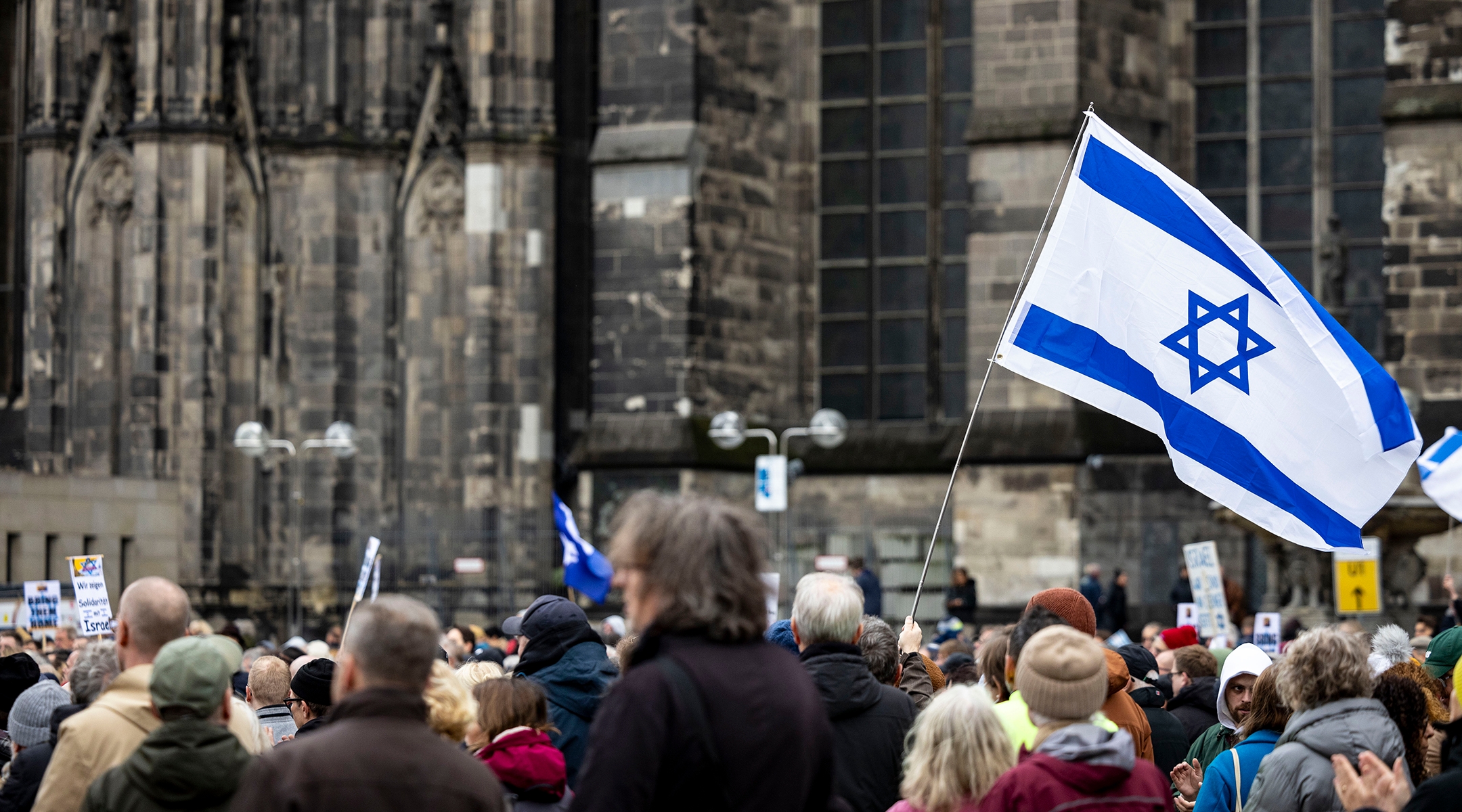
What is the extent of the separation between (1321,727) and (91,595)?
304 inches

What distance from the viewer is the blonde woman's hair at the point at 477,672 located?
6410mm

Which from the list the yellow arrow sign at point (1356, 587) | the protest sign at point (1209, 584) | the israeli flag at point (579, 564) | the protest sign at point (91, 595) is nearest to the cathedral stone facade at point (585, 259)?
the israeli flag at point (579, 564)

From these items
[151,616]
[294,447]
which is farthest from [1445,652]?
[294,447]

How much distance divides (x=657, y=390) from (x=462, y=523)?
8.78 ft

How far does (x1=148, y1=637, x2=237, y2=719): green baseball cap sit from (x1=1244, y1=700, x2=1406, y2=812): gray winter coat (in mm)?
2612

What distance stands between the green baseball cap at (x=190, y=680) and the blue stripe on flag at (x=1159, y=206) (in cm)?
455

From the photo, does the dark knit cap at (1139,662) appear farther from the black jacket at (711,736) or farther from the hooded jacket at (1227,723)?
the black jacket at (711,736)

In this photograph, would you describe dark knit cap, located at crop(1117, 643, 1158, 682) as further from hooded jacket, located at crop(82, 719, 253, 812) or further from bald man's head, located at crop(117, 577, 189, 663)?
hooded jacket, located at crop(82, 719, 253, 812)

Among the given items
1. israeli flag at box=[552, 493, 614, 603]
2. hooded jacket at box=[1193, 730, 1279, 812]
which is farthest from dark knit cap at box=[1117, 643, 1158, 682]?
israeli flag at box=[552, 493, 614, 603]

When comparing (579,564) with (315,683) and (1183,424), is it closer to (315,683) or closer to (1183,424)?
(1183,424)

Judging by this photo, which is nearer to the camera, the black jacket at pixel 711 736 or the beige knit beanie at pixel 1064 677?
the black jacket at pixel 711 736

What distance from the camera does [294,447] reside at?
73.1ft

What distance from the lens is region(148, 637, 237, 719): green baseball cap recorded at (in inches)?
176

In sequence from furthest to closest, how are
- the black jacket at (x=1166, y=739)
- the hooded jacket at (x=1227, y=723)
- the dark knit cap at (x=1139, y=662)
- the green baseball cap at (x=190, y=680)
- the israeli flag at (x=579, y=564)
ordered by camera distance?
1. the israeli flag at (x=579, y=564)
2. the dark knit cap at (x=1139, y=662)
3. the black jacket at (x=1166, y=739)
4. the hooded jacket at (x=1227, y=723)
5. the green baseball cap at (x=190, y=680)
